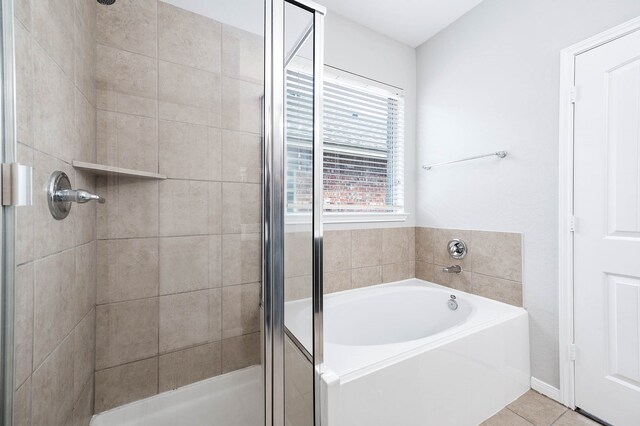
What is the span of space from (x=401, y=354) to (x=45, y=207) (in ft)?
4.40

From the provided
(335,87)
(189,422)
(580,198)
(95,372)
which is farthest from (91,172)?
(580,198)

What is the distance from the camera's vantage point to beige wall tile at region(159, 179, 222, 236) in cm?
72

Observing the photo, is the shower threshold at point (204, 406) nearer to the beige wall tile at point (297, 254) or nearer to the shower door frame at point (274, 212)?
the shower door frame at point (274, 212)

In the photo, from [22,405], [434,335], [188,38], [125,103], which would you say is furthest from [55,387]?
[434,335]

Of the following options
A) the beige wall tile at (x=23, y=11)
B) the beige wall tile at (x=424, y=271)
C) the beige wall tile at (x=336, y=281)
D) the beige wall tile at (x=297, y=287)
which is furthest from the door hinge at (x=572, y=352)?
the beige wall tile at (x=23, y=11)

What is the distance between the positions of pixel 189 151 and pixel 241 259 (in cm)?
35

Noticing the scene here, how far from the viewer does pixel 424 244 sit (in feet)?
7.88

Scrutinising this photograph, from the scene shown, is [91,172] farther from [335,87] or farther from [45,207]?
[335,87]

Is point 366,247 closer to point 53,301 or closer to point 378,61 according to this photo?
point 378,61

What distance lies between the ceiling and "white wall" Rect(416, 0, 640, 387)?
102 millimetres

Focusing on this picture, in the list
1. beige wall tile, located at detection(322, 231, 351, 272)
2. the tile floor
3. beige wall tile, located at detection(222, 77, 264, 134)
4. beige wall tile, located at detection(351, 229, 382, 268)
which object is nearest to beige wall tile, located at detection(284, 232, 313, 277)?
beige wall tile, located at detection(222, 77, 264, 134)

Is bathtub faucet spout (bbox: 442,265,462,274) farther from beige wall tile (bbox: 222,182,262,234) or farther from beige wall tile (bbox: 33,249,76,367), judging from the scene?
beige wall tile (bbox: 33,249,76,367)

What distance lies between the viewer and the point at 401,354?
118 centimetres

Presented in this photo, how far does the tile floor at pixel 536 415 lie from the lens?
1428 millimetres
